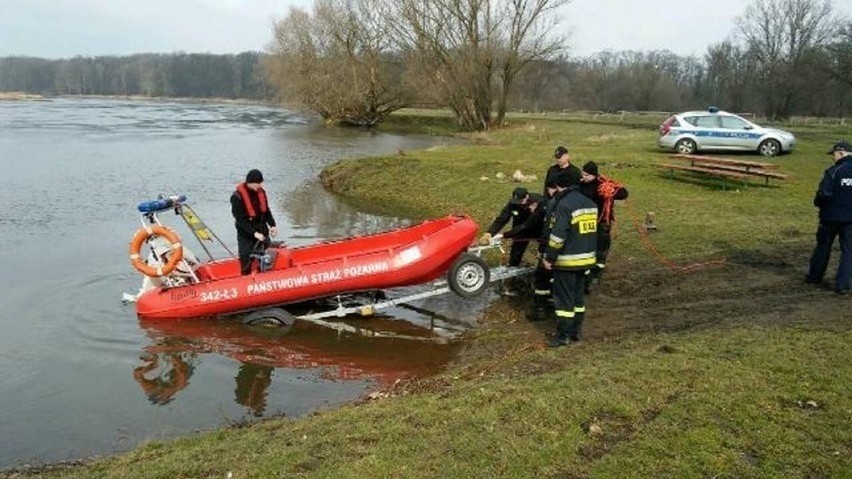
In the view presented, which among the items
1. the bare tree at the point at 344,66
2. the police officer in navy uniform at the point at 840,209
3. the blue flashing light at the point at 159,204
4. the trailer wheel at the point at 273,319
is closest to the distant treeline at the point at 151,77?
the bare tree at the point at 344,66

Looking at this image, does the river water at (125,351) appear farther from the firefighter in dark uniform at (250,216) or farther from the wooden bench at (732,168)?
the wooden bench at (732,168)

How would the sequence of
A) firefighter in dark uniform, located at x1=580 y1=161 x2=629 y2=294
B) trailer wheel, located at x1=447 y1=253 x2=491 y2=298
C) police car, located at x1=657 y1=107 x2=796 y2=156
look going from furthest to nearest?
police car, located at x1=657 y1=107 x2=796 y2=156 → trailer wheel, located at x1=447 y1=253 x2=491 y2=298 → firefighter in dark uniform, located at x1=580 y1=161 x2=629 y2=294

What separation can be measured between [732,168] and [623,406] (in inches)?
562

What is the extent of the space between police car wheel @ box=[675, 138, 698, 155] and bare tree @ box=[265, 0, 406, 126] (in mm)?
35664

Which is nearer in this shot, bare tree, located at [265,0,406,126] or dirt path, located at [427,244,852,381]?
dirt path, located at [427,244,852,381]

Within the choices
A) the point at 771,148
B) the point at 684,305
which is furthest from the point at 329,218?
the point at 771,148

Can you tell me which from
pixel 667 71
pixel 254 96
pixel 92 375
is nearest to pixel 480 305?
pixel 92 375

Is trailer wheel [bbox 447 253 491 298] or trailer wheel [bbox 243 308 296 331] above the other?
trailer wheel [bbox 447 253 491 298]

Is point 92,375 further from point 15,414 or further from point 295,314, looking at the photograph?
point 295,314

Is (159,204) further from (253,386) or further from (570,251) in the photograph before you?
(570,251)

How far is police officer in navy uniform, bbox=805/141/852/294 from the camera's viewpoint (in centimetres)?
902

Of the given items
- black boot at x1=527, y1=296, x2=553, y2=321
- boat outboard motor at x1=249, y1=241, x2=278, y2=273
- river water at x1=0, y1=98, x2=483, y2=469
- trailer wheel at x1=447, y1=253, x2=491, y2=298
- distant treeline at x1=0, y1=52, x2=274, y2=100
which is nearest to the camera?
river water at x1=0, y1=98, x2=483, y2=469

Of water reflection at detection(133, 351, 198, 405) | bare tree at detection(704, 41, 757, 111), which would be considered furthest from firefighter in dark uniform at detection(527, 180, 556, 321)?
bare tree at detection(704, 41, 757, 111)

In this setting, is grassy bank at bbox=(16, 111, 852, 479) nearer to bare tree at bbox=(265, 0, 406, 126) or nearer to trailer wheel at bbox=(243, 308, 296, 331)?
trailer wheel at bbox=(243, 308, 296, 331)
